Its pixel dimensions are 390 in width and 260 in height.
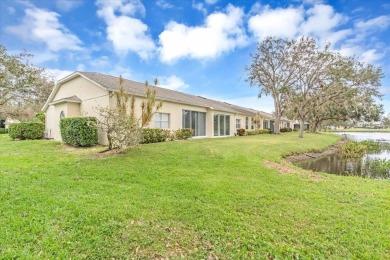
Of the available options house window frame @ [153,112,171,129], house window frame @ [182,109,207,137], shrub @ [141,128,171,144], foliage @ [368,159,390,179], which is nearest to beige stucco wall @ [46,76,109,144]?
shrub @ [141,128,171,144]

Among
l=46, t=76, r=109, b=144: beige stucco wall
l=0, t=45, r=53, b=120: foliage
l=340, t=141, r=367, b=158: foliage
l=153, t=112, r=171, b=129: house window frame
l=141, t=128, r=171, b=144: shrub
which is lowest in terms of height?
l=340, t=141, r=367, b=158: foliage

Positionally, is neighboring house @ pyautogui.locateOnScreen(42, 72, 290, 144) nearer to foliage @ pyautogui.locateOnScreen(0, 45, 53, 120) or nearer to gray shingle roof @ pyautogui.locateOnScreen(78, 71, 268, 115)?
gray shingle roof @ pyautogui.locateOnScreen(78, 71, 268, 115)

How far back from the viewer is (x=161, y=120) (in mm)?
16422

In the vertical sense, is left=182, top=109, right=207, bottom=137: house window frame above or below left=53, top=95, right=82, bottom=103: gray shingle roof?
below

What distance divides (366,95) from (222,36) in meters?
23.0

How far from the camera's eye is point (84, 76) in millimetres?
14492

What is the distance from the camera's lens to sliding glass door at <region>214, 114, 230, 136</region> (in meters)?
22.8

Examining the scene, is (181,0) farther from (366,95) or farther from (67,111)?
(366,95)

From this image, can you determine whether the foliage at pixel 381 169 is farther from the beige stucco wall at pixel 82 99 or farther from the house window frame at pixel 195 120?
the beige stucco wall at pixel 82 99

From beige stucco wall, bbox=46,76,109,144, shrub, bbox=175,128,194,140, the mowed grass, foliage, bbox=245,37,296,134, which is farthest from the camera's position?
foliage, bbox=245,37,296,134

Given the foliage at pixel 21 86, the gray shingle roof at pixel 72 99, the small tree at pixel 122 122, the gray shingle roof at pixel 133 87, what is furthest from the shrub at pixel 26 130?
the small tree at pixel 122 122

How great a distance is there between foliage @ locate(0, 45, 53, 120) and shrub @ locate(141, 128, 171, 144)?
18066 mm

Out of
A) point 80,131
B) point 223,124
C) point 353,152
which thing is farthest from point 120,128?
point 353,152

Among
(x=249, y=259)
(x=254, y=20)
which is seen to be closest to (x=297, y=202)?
(x=249, y=259)
